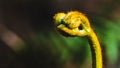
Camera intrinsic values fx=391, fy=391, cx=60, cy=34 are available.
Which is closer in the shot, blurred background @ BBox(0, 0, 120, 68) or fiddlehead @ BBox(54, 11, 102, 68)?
fiddlehead @ BBox(54, 11, 102, 68)

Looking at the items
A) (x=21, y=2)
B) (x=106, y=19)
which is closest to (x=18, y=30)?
(x=21, y=2)

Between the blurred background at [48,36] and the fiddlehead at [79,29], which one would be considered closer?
the fiddlehead at [79,29]

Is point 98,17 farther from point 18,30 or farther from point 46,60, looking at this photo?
point 18,30

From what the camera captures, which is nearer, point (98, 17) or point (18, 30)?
point (98, 17)

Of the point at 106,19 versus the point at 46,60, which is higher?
the point at 106,19
